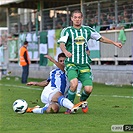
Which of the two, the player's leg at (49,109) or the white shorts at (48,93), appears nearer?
the player's leg at (49,109)

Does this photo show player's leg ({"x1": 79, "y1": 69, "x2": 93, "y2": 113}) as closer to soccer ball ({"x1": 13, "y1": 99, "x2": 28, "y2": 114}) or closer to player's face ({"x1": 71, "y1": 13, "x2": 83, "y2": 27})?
player's face ({"x1": 71, "y1": 13, "x2": 83, "y2": 27})

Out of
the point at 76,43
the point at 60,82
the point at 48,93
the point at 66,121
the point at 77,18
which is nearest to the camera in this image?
the point at 66,121

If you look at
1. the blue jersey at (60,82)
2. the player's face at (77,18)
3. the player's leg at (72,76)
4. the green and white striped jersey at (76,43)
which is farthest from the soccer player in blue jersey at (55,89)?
the player's face at (77,18)

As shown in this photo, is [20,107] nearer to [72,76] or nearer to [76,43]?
[72,76]

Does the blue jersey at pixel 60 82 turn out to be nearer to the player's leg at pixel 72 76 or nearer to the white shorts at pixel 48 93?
the white shorts at pixel 48 93

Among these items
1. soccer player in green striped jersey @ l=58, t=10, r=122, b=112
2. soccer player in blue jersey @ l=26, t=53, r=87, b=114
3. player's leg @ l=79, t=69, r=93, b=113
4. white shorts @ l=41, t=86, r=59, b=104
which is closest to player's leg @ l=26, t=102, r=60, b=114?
soccer player in blue jersey @ l=26, t=53, r=87, b=114

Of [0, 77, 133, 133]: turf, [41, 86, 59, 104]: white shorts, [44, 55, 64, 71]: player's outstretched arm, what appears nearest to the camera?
[0, 77, 133, 133]: turf

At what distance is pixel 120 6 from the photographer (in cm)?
2412

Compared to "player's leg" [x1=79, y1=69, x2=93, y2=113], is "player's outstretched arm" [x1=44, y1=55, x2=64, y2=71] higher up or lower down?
higher up

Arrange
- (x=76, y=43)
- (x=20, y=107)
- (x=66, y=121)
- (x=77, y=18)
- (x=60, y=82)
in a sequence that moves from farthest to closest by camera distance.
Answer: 1. (x=60, y=82)
2. (x=76, y=43)
3. (x=77, y=18)
4. (x=20, y=107)
5. (x=66, y=121)

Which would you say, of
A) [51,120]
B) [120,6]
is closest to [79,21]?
[51,120]

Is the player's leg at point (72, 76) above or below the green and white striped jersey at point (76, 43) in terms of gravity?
below

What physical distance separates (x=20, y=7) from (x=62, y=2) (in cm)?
389

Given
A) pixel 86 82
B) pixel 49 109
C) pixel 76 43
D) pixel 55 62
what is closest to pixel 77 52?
pixel 76 43
